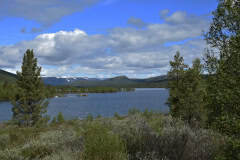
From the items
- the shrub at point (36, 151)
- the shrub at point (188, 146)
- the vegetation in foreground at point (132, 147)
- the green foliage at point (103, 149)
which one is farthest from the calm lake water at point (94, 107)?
the green foliage at point (103, 149)

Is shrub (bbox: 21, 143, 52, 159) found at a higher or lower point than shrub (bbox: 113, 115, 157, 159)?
lower

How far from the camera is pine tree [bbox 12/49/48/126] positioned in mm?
27672

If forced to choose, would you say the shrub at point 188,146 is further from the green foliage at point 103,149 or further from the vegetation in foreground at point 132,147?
the green foliage at point 103,149

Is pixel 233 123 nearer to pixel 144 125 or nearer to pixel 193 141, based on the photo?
pixel 193 141

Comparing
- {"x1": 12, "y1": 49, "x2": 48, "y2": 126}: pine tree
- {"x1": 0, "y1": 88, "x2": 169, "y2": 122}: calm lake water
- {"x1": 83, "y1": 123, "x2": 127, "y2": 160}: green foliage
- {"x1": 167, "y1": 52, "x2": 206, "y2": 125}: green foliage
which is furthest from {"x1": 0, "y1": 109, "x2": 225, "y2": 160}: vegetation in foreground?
{"x1": 0, "y1": 88, "x2": 169, "y2": 122}: calm lake water

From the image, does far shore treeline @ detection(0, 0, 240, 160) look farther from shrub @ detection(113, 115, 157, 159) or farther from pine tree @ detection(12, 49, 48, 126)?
pine tree @ detection(12, 49, 48, 126)

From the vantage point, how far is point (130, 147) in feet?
33.4

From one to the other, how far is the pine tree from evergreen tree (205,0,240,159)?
81.4 feet

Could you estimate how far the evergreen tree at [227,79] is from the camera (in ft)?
21.5

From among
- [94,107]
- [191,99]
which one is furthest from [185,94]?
[94,107]

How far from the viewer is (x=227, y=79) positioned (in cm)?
682

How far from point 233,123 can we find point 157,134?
5589mm

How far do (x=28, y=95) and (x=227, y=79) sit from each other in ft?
85.8

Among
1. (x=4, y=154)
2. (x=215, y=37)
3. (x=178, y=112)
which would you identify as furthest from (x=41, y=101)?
(x=215, y=37)
